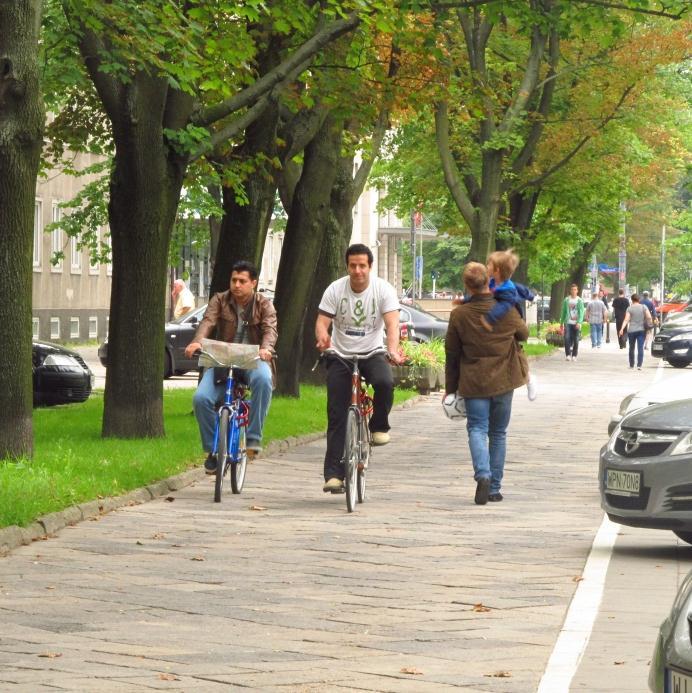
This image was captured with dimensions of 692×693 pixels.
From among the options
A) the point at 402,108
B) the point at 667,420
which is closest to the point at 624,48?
the point at 402,108

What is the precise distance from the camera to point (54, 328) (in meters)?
51.5

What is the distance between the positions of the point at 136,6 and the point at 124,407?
12.2 feet

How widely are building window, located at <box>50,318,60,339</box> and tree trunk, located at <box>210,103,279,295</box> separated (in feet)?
97.0

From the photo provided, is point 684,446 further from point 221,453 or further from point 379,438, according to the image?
point 221,453

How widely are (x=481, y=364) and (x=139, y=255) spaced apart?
15.1ft

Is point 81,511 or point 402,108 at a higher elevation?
point 402,108

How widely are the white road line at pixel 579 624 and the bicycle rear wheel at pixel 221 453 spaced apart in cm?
313

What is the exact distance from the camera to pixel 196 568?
10188mm

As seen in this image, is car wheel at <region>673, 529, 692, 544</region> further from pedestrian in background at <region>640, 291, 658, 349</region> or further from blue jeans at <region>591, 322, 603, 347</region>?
blue jeans at <region>591, 322, 603, 347</region>

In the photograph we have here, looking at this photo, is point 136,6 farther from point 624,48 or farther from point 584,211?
point 584,211

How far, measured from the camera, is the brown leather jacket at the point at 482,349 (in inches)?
545

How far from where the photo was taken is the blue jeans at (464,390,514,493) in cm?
1387

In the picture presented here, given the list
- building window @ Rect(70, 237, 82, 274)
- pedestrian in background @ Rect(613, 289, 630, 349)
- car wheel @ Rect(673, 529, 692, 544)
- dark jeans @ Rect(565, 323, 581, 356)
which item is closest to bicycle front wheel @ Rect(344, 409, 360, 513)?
car wheel @ Rect(673, 529, 692, 544)

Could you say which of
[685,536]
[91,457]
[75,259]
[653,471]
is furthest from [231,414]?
[75,259]
